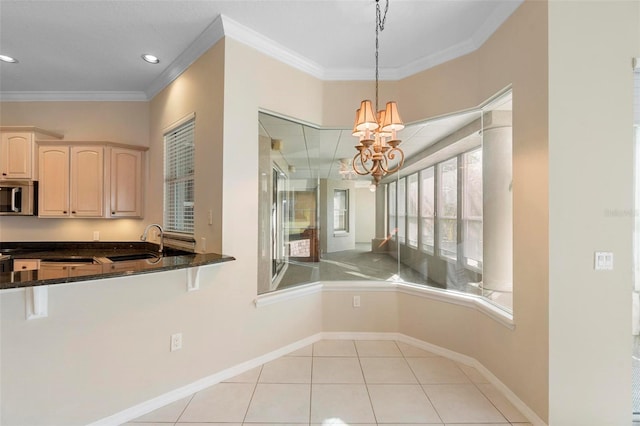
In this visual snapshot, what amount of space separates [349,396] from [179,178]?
2793mm

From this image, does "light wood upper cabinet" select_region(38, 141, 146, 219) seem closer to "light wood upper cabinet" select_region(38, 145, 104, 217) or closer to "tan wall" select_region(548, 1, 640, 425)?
"light wood upper cabinet" select_region(38, 145, 104, 217)

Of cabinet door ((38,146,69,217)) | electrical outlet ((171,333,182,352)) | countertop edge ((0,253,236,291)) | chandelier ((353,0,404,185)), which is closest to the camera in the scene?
countertop edge ((0,253,236,291))

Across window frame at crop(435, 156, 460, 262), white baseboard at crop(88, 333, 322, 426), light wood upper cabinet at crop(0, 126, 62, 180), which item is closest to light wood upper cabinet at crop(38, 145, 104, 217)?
light wood upper cabinet at crop(0, 126, 62, 180)

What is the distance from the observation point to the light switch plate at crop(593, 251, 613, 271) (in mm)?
1803

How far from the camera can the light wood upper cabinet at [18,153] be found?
341cm

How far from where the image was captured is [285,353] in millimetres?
2834

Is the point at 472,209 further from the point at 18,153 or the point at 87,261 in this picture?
the point at 18,153

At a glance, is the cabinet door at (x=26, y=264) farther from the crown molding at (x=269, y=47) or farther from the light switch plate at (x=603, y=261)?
the light switch plate at (x=603, y=261)

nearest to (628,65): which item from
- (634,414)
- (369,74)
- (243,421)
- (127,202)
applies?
(369,74)

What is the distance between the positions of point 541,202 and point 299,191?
2.29 meters

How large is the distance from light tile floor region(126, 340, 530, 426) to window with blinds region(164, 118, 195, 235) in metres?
1.58

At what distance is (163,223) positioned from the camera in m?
3.40

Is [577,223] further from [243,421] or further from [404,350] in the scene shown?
[243,421]

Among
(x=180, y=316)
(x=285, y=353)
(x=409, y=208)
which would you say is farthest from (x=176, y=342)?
(x=409, y=208)
